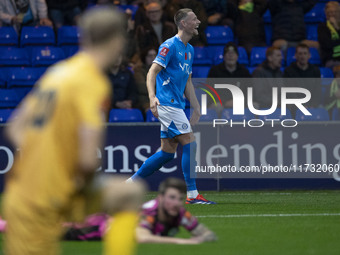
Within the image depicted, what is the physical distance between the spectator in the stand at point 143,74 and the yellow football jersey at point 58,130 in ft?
30.5

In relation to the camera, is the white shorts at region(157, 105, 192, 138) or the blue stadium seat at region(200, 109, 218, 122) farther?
the blue stadium seat at region(200, 109, 218, 122)

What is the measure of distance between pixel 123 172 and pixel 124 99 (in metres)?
1.78

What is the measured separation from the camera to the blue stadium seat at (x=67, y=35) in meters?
14.7

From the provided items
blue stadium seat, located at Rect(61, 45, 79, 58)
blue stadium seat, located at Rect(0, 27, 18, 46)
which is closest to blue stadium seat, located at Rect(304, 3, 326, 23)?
blue stadium seat, located at Rect(61, 45, 79, 58)

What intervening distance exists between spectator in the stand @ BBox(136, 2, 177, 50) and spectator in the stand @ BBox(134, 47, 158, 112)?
14.7 inches

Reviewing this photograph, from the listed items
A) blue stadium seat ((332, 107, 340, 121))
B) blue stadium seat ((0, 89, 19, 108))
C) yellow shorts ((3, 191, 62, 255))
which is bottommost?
blue stadium seat ((332, 107, 340, 121))

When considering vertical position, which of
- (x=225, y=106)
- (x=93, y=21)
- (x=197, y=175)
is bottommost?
(x=197, y=175)

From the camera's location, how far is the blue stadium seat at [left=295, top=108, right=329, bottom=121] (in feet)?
41.5

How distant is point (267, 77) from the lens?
1312 centimetres

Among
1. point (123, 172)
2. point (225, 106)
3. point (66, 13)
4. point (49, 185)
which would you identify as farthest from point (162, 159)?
point (66, 13)

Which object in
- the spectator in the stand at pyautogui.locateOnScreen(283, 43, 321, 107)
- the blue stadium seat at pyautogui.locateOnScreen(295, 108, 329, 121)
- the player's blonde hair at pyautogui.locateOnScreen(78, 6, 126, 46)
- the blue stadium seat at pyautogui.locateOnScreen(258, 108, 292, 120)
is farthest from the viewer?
the spectator in the stand at pyautogui.locateOnScreen(283, 43, 321, 107)

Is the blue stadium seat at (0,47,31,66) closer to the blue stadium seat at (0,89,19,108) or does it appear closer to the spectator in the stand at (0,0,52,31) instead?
the spectator in the stand at (0,0,52,31)

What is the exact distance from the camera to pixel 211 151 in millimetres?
11992

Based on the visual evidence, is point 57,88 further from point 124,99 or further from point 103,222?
point 124,99
